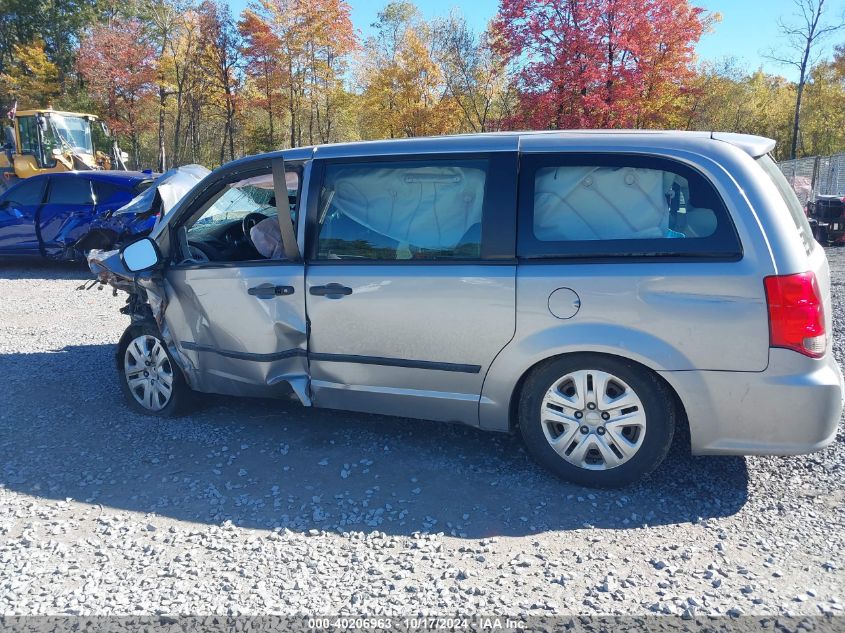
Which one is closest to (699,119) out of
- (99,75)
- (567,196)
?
(99,75)

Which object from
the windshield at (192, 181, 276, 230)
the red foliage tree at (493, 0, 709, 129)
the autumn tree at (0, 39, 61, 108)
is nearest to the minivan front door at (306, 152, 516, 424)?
the windshield at (192, 181, 276, 230)

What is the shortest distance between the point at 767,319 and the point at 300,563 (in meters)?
2.45

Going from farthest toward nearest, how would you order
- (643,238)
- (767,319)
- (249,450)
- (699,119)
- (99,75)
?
Result: (699,119) < (99,75) < (249,450) < (643,238) < (767,319)

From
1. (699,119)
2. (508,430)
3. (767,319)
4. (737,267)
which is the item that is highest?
(699,119)

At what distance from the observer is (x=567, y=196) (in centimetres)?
349

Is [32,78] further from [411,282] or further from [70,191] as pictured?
[411,282]

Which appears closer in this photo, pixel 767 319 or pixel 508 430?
pixel 767 319

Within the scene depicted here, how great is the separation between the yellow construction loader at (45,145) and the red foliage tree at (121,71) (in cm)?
885

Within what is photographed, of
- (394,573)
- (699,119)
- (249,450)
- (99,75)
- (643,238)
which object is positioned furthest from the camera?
(699,119)

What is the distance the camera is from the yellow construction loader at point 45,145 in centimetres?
1980

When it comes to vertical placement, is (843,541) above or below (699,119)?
below

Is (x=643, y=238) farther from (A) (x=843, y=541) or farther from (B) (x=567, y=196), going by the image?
(A) (x=843, y=541)

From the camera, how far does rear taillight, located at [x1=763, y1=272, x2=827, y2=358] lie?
3006 millimetres

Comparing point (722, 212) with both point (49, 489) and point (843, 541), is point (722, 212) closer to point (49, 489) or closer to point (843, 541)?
point (843, 541)
